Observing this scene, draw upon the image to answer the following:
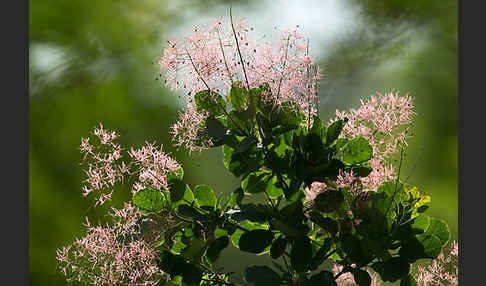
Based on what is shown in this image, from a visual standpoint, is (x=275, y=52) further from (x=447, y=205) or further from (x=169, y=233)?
(x=447, y=205)

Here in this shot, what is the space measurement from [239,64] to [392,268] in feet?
1.33

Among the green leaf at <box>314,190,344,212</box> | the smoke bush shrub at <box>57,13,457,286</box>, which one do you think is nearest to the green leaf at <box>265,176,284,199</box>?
the smoke bush shrub at <box>57,13,457,286</box>

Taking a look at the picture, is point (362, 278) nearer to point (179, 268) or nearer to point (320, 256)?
point (320, 256)

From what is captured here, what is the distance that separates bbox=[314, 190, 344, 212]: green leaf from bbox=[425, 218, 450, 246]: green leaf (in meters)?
0.19

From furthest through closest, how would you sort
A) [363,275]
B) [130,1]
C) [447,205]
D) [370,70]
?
[130,1] < [370,70] < [447,205] < [363,275]

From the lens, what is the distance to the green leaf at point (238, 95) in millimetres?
798

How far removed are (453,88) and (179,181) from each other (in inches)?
54.2

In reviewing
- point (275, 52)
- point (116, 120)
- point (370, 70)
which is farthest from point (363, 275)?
point (116, 120)

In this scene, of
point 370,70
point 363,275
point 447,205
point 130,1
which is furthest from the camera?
point 130,1

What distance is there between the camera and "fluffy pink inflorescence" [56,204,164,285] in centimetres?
81

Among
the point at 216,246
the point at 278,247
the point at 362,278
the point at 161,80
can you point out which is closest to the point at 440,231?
the point at 362,278

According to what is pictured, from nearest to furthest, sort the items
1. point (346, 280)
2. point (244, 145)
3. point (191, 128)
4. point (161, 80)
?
1. point (244, 145)
2. point (191, 128)
3. point (346, 280)
4. point (161, 80)

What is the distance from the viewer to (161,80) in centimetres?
179

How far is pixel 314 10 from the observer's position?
Answer: 1.84m
